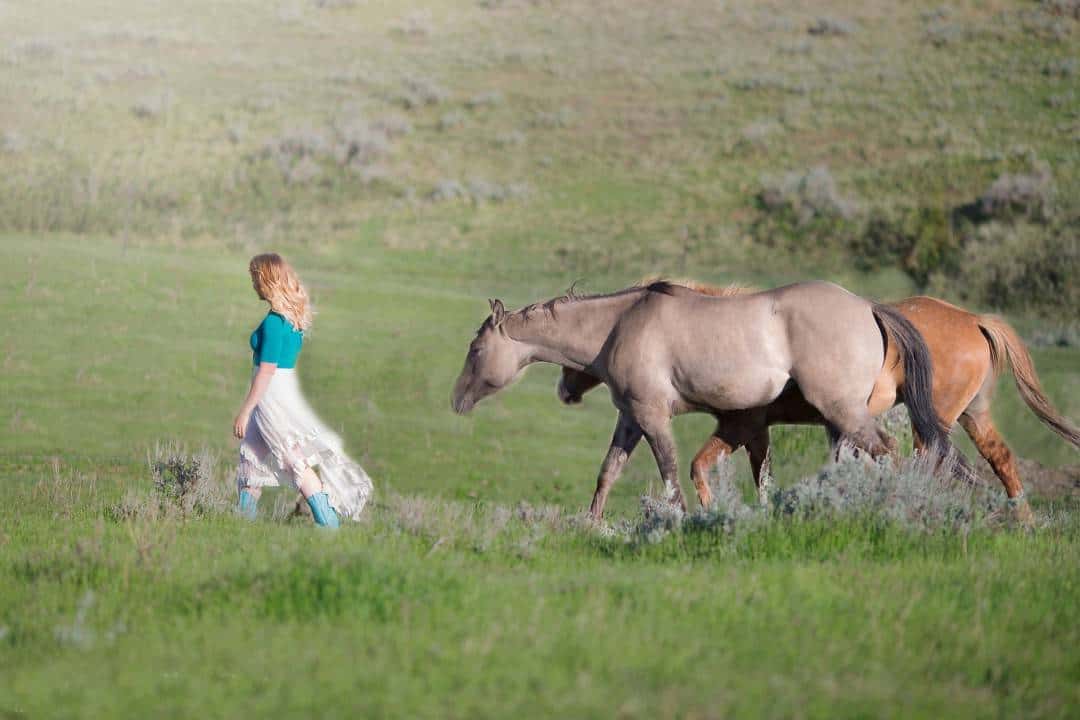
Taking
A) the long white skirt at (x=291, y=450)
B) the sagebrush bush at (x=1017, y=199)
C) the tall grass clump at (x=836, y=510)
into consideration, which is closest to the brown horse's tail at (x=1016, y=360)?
the tall grass clump at (x=836, y=510)

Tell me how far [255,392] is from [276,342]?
1.19ft

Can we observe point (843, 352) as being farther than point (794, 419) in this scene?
No

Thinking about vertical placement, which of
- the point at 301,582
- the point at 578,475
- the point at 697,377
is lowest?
the point at 578,475

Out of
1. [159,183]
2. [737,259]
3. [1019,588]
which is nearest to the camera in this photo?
[1019,588]

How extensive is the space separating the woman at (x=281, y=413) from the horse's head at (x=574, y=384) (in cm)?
281

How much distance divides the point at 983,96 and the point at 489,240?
19588 millimetres

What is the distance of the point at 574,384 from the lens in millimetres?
12070

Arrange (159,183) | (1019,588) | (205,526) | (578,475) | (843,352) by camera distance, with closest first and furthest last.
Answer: (1019,588)
(205,526)
(843,352)
(578,475)
(159,183)

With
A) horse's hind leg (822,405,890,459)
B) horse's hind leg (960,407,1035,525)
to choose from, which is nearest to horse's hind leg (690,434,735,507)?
horse's hind leg (822,405,890,459)

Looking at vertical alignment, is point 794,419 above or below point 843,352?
below

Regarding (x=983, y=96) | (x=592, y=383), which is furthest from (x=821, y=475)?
(x=983, y=96)

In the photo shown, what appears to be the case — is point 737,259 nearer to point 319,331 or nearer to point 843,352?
point 319,331

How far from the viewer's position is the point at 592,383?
39.5 ft

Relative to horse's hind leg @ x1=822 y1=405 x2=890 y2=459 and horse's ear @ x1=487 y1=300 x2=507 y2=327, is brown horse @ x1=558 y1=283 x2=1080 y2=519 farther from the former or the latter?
horse's hind leg @ x1=822 y1=405 x2=890 y2=459
